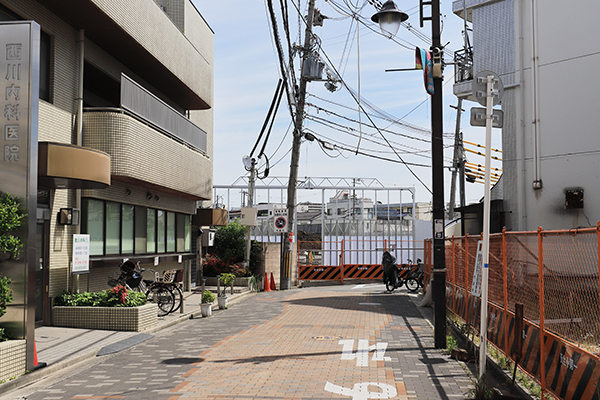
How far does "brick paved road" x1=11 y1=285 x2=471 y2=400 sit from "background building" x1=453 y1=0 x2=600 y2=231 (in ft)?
19.5

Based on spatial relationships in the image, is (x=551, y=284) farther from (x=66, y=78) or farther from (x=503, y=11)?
(x=503, y=11)

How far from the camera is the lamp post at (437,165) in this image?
1091cm

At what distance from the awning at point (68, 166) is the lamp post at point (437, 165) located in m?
6.45

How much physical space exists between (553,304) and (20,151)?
775 centimetres

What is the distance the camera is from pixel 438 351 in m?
10.7

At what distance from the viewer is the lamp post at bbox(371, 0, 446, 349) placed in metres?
10.9

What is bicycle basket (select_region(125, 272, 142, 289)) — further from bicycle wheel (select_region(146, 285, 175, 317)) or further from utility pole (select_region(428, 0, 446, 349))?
utility pole (select_region(428, 0, 446, 349))

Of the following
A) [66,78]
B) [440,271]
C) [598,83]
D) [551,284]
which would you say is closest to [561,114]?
Result: [598,83]

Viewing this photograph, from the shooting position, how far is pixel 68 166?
11180 millimetres

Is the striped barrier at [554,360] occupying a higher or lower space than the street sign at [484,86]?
lower

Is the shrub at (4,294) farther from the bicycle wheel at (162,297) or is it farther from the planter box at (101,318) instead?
the bicycle wheel at (162,297)

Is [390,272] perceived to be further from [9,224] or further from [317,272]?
[9,224]

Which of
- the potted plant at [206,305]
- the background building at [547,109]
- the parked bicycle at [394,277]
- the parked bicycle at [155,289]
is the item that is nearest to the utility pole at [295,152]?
the parked bicycle at [394,277]

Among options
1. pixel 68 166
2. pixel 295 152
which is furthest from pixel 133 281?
pixel 295 152
